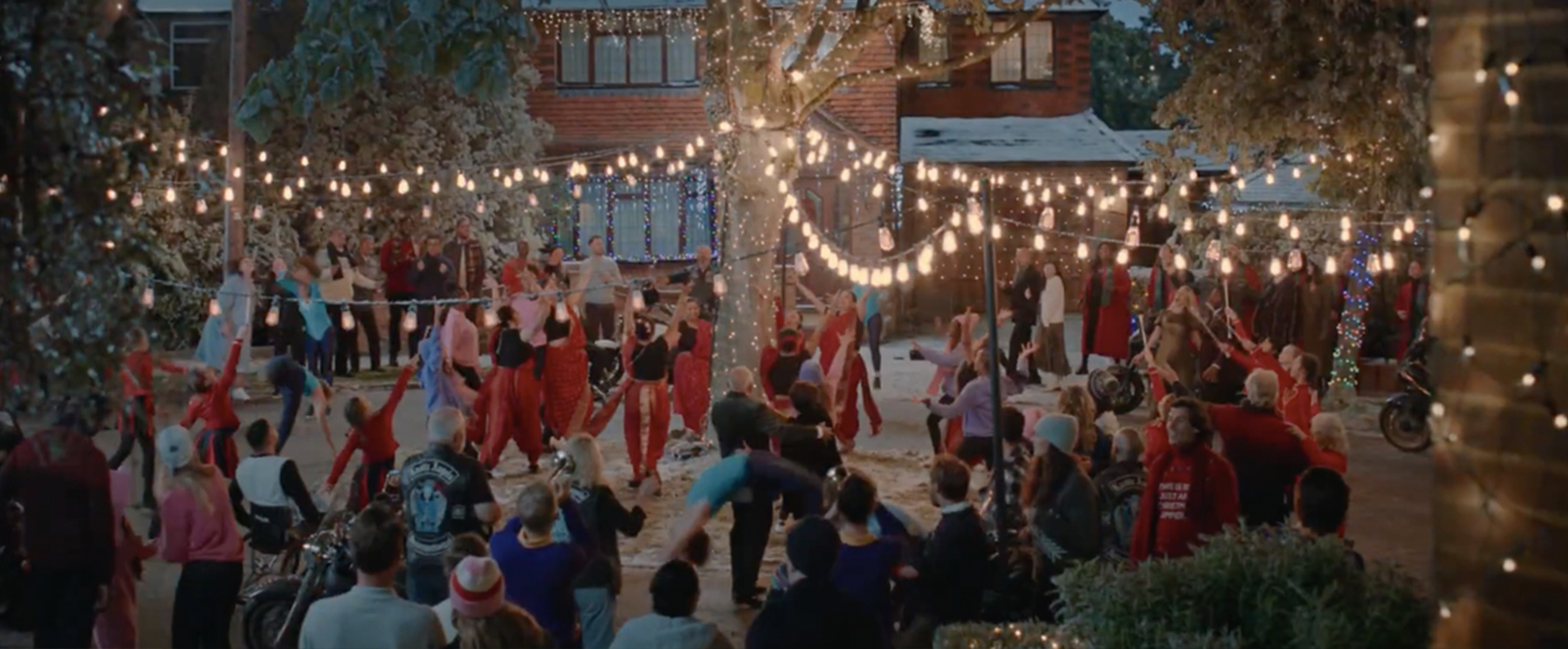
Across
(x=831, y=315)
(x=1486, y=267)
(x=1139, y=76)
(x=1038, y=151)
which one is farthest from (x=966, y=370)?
(x=1139, y=76)

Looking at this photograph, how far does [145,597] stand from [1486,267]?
898 centimetres

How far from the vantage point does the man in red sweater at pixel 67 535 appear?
7633mm

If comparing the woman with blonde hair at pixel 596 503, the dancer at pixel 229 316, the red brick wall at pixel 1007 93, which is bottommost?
the woman with blonde hair at pixel 596 503

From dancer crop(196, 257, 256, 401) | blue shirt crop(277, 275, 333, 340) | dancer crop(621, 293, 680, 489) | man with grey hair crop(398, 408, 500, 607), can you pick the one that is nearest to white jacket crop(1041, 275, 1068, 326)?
dancer crop(621, 293, 680, 489)

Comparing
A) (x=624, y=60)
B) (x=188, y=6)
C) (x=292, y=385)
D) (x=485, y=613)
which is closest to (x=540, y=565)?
(x=485, y=613)

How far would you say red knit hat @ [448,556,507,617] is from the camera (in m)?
5.80

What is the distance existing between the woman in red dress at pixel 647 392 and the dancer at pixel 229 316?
3.49 m

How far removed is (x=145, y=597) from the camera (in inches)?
400

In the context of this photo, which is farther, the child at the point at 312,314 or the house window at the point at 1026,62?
the house window at the point at 1026,62

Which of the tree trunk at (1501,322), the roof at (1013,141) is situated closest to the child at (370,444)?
A: the tree trunk at (1501,322)

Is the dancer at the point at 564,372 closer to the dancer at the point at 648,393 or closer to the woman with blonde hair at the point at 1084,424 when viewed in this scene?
the dancer at the point at 648,393

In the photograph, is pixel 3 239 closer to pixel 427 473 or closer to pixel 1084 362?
pixel 427 473

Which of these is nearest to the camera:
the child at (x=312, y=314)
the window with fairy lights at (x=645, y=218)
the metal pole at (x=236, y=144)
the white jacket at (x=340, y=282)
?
the child at (x=312, y=314)

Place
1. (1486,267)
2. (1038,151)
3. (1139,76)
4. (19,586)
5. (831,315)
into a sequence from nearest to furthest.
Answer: (1486,267)
(19,586)
(831,315)
(1038,151)
(1139,76)
